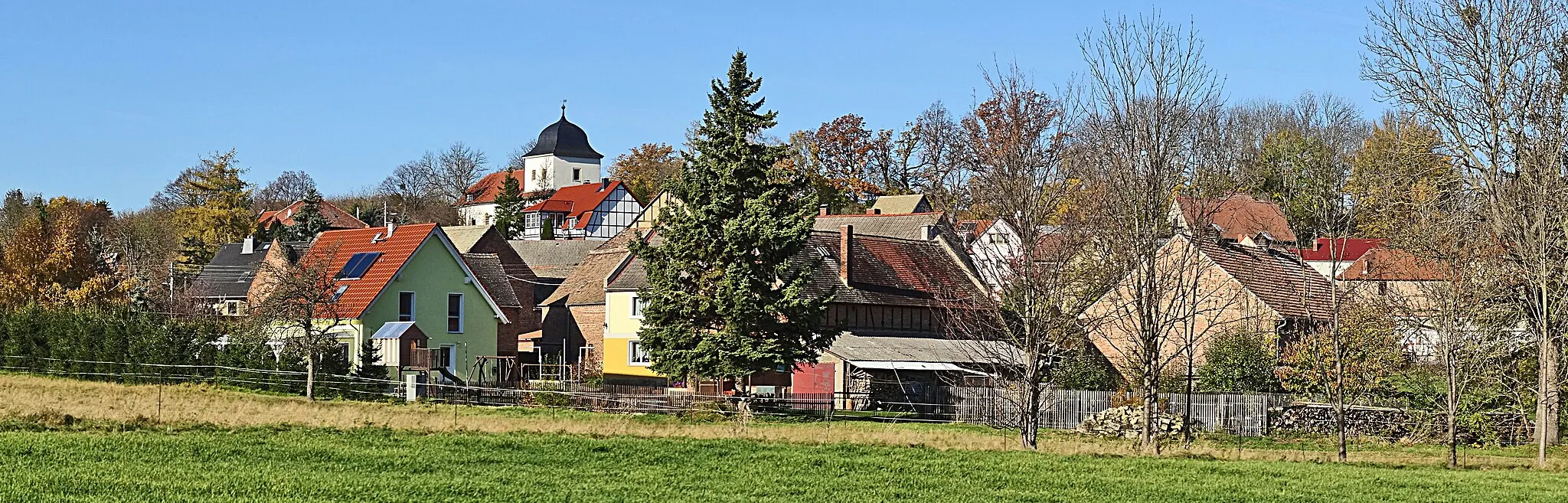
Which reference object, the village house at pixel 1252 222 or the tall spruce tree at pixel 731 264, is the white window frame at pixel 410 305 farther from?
the village house at pixel 1252 222

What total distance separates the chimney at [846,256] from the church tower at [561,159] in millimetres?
94517

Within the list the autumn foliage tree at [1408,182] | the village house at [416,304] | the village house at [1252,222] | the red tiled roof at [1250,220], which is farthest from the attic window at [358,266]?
the red tiled roof at [1250,220]

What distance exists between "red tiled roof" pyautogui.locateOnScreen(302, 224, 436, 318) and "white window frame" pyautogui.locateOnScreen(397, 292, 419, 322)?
965mm

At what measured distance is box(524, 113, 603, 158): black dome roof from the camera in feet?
476

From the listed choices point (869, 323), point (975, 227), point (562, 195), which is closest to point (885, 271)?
point (869, 323)

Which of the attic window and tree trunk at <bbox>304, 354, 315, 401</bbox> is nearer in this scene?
tree trunk at <bbox>304, 354, 315, 401</bbox>

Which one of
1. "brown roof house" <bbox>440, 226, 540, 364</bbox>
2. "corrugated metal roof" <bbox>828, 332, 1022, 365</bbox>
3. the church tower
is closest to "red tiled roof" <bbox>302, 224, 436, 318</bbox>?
"brown roof house" <bbox>440, 226, 540, 364</bbox>

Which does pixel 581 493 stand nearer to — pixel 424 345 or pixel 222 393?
pixel 222 393

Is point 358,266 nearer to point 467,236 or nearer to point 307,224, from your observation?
point 467,236

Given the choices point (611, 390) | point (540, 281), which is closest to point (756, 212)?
point (611, 390)

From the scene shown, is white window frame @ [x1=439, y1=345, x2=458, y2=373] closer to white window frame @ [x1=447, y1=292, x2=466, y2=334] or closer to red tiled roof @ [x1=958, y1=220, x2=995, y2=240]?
white window frame @ [x1=447, y1=292, x2=466, y2=334]

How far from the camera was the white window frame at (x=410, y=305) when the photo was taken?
162ft

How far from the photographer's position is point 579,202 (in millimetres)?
114625

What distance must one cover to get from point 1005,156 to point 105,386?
29.0 metres
